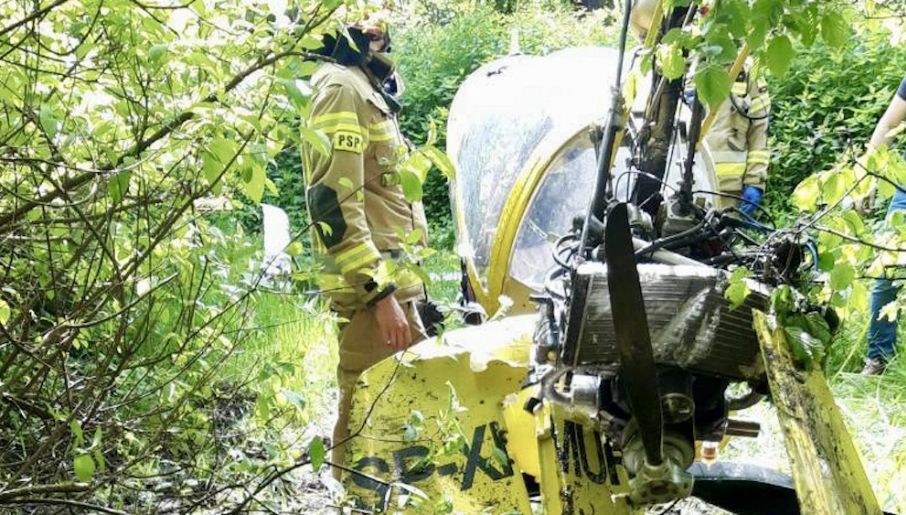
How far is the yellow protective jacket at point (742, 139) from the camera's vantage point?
4.90 metres

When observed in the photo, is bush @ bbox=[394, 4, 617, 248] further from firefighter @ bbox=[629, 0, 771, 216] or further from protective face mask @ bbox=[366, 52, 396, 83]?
protective face mask @ bbox=[366, 52, 396, 83]

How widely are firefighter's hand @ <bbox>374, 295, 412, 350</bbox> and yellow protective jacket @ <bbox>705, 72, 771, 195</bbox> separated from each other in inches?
78.7

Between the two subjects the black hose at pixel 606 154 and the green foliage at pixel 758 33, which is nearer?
the green foliage at pixel 758 33

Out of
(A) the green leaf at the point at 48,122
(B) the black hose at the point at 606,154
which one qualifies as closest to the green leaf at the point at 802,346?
(B) the black hose at the point at 606,154

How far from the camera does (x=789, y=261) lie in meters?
2.16

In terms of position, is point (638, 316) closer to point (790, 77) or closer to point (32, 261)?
point (32, 261)

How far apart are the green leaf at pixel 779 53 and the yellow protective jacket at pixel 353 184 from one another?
1.76m

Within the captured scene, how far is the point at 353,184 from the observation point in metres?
3.30

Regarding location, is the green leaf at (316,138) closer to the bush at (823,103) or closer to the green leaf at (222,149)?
the green leaf at (222,149)

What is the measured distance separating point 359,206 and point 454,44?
9.40 m

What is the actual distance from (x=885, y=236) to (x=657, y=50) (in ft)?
3.48

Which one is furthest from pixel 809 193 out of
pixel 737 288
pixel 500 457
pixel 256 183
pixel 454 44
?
pixel 454 44

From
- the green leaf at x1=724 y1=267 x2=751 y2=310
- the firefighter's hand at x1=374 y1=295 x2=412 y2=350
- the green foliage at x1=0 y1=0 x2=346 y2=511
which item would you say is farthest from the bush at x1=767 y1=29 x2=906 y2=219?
the green leaf at x1=724 y1=267 x2=751 y2=310

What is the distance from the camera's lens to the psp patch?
3459 mm
